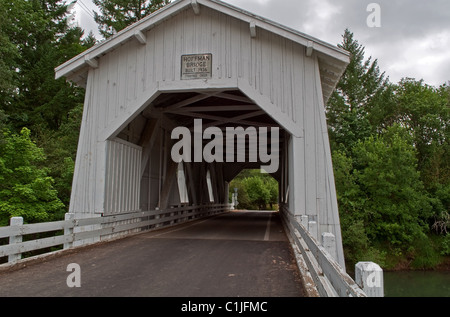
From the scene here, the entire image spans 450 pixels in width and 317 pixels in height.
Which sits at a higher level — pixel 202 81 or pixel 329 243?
pixel 202 81

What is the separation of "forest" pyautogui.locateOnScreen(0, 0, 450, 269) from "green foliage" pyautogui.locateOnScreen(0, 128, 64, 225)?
0.04 m

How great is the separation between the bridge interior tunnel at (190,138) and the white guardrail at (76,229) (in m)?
0.46

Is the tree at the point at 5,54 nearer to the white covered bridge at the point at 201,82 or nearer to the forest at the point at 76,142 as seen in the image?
the forest at the point at 76,142

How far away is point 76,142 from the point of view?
65.1 feet

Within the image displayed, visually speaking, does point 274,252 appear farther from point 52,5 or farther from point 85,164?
point 52,5

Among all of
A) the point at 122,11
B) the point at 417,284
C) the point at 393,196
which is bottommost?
the point at 417,284

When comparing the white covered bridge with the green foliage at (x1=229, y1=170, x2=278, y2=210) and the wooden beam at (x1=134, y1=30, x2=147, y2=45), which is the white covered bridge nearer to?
the wooden beam at (x1=134, y1=30, x2=147, y2=45)

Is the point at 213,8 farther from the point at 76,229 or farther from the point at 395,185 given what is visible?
the point at 395,185

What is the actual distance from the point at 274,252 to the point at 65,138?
16.4 metres

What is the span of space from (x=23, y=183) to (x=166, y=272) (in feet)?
42.5

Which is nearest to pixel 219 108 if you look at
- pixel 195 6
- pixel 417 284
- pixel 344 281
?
pixel 195 6

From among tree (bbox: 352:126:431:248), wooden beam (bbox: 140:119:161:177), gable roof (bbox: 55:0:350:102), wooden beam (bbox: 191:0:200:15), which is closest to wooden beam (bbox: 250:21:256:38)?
gable roof (bbox: 55:0:350:102)

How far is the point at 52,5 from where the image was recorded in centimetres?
2539

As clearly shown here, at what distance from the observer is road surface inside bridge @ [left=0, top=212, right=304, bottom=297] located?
4152mm
